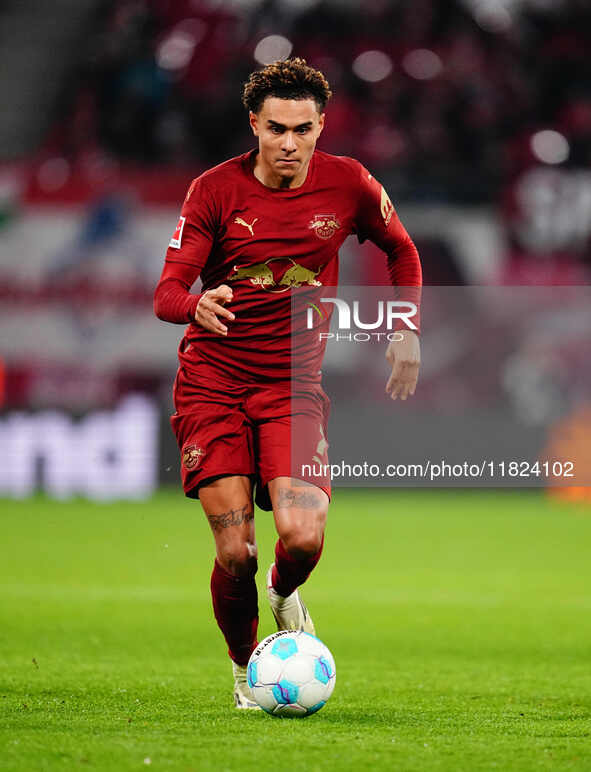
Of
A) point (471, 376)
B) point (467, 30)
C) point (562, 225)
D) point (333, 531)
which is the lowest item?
point (333, 531)

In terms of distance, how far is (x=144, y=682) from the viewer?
5059 millimetres

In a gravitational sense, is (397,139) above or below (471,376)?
above

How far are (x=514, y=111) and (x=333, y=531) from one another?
7253mm

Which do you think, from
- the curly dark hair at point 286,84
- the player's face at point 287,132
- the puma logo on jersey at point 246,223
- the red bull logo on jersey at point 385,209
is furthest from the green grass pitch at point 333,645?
the curly dark hair at point 286,84

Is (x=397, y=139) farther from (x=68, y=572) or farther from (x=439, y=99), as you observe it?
(x=68, y=572)

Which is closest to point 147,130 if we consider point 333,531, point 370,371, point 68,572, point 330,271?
point 370,371

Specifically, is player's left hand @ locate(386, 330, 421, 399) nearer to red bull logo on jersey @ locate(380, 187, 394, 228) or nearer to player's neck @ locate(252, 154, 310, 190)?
red bull logo on jersey @ locate(380, 187, 394, 228)

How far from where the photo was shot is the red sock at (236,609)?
4633mm

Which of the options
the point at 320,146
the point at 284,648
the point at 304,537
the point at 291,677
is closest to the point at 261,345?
the point at 304,537

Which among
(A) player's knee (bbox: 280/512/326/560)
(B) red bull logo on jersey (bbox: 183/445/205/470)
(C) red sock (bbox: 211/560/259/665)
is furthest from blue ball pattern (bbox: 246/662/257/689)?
(B) red bull logo on jersey (bbox: 183/445/205/470)

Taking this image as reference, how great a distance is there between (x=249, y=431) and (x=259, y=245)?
64 centimetres

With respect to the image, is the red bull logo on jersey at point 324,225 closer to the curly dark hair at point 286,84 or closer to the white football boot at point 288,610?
the curly dark hair at point 286,84

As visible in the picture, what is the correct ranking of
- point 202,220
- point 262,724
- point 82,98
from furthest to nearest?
point 82,98 → point 202,220 → point 262,724

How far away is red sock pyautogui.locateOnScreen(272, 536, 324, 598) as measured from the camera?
455 centimetres
